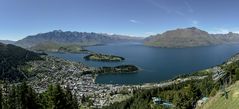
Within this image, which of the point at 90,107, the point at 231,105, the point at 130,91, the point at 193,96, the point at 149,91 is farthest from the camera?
the point at 130,91

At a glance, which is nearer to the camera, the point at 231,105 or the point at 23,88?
the point at 231,105

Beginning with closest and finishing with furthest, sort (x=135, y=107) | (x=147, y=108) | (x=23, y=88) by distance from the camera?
(x=23, y=88), (x=147, y=108), (x=135, y=107)

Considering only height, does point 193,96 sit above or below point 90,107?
→ above

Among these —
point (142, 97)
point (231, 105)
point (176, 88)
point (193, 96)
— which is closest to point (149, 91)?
point (142, 97)

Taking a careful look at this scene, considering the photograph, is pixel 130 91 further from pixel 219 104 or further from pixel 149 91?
pixel 219 104

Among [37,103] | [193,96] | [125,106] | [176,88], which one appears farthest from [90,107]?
[37,103]

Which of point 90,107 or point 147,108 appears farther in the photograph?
point 90,107

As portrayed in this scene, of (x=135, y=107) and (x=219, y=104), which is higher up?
(x=219, y=104)

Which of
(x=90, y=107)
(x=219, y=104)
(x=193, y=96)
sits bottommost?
(x=90, y=107)

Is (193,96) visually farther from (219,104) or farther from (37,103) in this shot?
(37,103)
